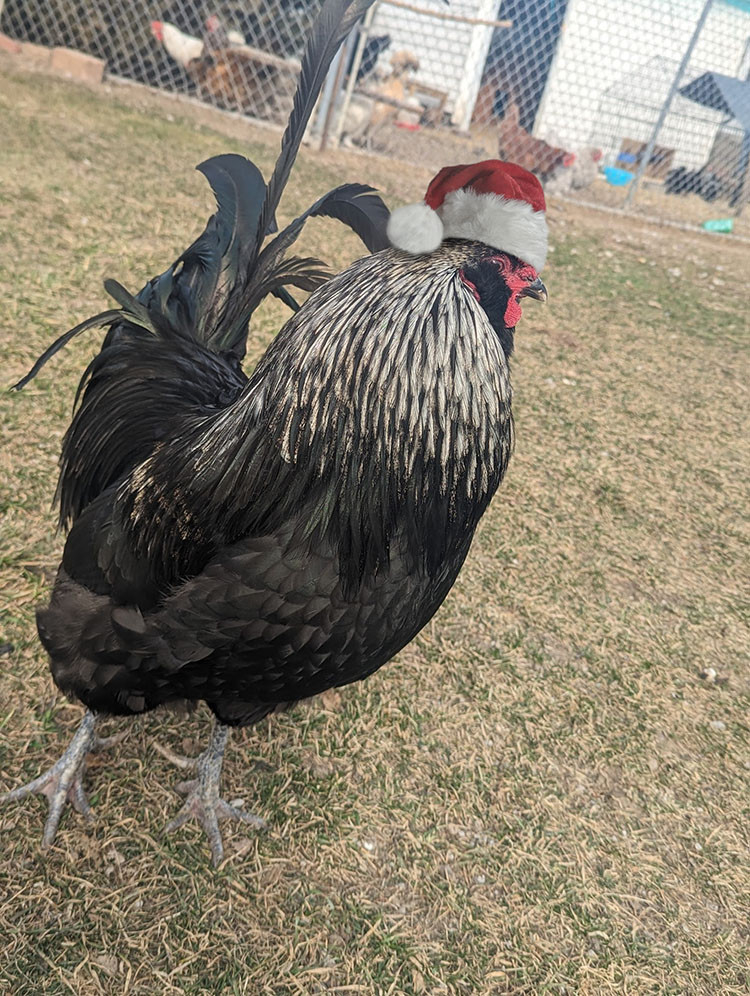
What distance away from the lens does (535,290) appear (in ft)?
5.87

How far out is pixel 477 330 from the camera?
1.63m

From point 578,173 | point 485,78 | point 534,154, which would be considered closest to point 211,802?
point 534,154

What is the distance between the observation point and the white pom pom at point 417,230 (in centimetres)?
171

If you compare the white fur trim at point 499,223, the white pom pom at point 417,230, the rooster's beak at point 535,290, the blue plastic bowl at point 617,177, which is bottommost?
the blue plastic bowl at point 617,177

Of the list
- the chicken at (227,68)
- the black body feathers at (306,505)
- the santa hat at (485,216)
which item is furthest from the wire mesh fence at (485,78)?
the black body feathers at (306,505)

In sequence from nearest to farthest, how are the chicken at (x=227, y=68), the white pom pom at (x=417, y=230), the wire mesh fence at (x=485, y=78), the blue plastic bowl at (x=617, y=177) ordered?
1. the white pom pom at (x=417, y=230)
2. the wire mesh fence at (x=485, y=78)
3. the chicken at (x=227, y=68)
4. the blue plastic bowl at (x=617, y=177)

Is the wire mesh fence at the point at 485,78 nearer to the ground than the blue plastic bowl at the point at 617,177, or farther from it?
farther from it

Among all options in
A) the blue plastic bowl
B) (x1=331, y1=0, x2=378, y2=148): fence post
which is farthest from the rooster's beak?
the blue plastic bowl

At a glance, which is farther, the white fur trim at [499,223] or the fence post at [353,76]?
the fence post at [353,76]

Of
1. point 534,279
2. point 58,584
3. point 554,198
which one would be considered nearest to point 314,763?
point 58,584

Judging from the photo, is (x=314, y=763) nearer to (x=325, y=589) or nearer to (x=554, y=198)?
(x=325, y=589)

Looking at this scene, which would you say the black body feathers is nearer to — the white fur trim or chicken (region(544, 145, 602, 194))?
the white fur trim

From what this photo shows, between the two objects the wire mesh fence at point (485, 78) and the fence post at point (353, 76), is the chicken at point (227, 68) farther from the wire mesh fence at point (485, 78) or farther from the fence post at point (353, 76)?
the fence post at point (353, 76)

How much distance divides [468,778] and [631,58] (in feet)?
51.9
